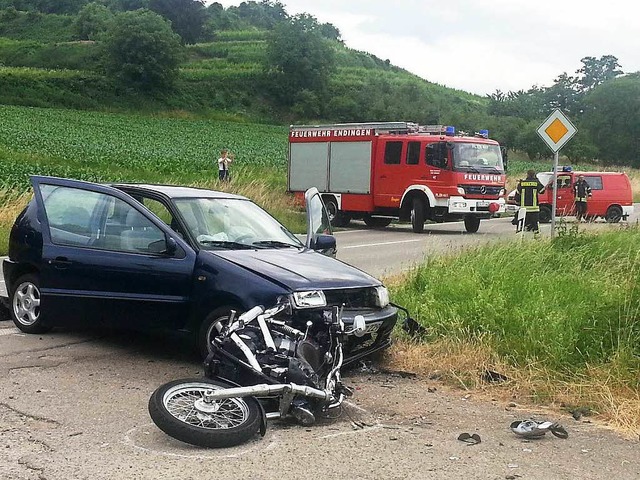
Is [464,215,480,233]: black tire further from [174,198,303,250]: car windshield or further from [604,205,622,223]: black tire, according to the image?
[174,198,303,250]: car windshield

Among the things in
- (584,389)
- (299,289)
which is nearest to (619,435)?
(584,389)

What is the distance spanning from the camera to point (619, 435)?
547 cm

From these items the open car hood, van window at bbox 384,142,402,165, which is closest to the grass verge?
the open car hood

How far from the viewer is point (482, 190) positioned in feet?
71.7

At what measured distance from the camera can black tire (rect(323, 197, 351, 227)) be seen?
2408 cm

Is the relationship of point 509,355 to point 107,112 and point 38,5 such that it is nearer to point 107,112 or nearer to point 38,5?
point 107,112

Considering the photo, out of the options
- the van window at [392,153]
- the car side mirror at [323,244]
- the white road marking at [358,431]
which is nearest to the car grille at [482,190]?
the van window at [392,153]

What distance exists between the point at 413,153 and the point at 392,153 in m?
0.66

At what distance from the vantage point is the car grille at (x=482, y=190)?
21.6 metres

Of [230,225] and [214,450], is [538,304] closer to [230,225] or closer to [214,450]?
[230,225]

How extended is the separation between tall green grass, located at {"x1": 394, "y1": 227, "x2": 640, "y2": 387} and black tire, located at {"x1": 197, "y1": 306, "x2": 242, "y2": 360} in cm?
211

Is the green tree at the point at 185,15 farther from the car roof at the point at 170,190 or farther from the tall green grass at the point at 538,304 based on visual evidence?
the car roof at the point at 170,190

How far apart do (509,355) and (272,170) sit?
91.4 feet

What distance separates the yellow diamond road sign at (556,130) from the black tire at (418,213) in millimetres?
6140
